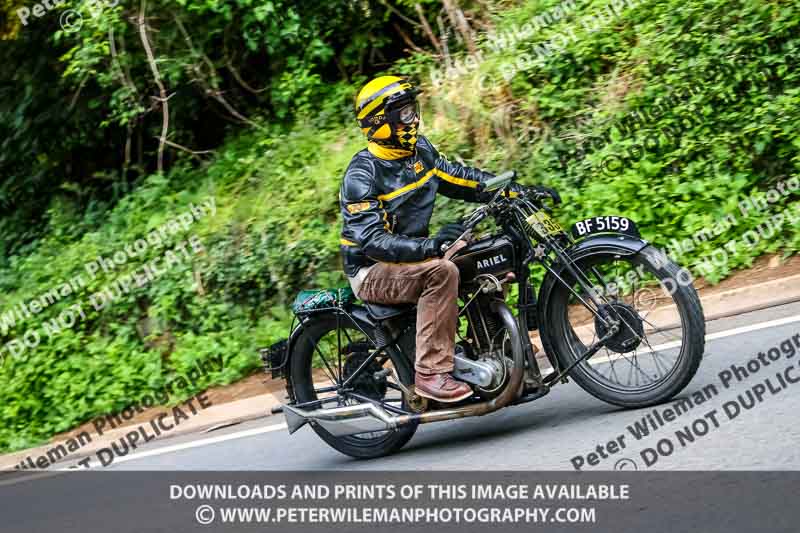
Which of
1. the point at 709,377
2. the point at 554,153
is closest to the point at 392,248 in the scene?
the point at 709,377

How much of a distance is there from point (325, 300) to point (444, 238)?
98cm

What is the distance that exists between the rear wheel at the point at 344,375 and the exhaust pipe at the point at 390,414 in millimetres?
165

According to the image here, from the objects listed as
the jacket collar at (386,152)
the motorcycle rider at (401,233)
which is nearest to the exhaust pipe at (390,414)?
the motorcycle rider at (401,233)

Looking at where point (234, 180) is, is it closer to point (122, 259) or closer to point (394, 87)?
point (122, 259)

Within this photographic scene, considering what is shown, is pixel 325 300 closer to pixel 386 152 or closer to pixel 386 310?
pixel 386 310

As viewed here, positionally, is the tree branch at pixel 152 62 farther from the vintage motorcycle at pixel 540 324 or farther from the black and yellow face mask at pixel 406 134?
the black and yellow face mask at pixel 406 134

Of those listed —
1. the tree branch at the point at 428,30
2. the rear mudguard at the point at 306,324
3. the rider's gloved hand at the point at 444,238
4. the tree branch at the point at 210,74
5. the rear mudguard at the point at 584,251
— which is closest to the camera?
the rear mudguard at the point at 584,251

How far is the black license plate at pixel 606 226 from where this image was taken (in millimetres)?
5457

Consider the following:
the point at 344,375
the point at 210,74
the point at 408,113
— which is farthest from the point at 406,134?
the point at 210,74

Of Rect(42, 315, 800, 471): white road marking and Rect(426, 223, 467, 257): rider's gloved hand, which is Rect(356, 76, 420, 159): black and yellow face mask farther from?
Rect(42, 315, 800, 471): white road marking

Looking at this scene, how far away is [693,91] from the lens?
8.83m

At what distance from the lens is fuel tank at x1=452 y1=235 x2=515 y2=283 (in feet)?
18.3

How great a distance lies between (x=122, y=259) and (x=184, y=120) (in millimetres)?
2699

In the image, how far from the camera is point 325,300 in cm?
609
